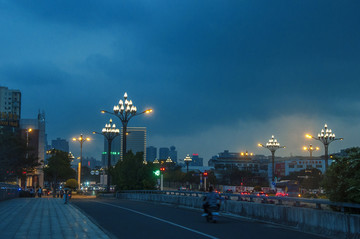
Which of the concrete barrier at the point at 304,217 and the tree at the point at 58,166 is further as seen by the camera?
the tree at the point at 58,166

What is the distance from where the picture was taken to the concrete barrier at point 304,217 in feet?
42.6

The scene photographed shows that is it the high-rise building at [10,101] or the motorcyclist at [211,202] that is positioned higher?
the high-rise building at [10,101]

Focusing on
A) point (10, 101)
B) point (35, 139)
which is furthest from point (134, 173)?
point (10, 101)

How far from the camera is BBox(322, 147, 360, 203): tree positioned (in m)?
13.5

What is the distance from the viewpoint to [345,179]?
45.8ft

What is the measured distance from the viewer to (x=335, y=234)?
13.6 m

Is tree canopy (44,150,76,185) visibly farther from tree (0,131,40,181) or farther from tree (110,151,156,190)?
tree (110,151,156,190)

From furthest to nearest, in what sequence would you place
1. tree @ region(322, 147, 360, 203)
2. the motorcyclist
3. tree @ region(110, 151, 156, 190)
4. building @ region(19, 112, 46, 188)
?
building @ region(19, 112, 46, 188)
tree @ region(110, 151, 156, 190)
the motorcyclist
tree @ region(322, 147, 360, 203)

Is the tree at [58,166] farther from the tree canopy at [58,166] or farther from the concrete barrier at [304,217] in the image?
the concrete barrier at [304,217]

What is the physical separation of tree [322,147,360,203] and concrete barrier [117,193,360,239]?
0.61 m

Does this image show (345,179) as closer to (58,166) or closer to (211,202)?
(211,202)

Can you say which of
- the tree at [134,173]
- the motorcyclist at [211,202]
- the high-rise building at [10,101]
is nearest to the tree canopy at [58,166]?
the high-rise building at [10,101]

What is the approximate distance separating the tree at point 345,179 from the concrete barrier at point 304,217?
0.61 meters

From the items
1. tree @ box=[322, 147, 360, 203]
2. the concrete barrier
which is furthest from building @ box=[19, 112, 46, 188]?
tree @ box=[322, 147, 360, 203]
